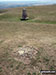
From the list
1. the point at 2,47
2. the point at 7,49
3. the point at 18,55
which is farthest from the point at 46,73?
the point at 2,47

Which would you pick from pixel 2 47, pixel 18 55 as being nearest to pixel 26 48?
pixel 18 55

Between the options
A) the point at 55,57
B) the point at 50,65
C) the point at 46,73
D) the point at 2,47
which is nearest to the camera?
the point at 46,73

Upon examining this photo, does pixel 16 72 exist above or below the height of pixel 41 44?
below

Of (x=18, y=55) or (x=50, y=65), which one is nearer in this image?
(x=50, y=65)

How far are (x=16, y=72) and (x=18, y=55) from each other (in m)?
2.45

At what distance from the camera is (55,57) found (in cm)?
1141

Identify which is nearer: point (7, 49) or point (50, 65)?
point (50, 65)

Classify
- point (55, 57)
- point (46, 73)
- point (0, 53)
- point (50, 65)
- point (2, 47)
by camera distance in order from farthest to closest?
point (2, 47)
point (0, 53)
point (55, 57)
point (50, 65)
point (46, 73)

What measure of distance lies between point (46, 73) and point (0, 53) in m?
5.67

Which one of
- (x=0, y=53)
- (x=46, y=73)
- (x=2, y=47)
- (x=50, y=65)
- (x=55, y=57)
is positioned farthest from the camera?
(x=2, y=47)

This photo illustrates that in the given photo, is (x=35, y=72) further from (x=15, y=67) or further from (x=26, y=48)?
(x=26, y=48)

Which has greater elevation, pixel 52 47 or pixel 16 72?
pixel 52 47

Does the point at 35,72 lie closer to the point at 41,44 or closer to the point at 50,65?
the point at 50,65

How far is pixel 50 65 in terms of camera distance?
10.5 meters
